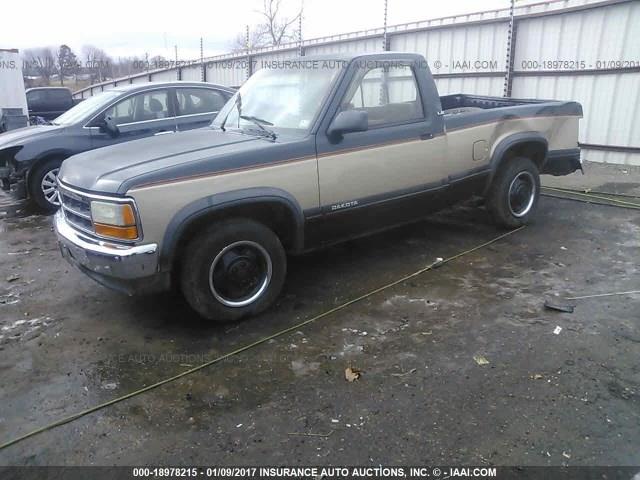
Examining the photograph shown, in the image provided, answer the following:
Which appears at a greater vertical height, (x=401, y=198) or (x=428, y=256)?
(x=401, y=198)

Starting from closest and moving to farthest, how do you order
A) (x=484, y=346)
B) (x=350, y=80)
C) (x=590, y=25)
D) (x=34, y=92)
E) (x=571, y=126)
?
(x=484, y=346) < (x=350, y=80) < (x=571, y=126) < (x=590, y=25) < (x=34, y=92)

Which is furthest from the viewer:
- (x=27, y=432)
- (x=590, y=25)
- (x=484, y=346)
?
(x=590, y=25)

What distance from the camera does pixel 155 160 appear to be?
3699mm

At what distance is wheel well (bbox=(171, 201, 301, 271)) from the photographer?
12.1 ft

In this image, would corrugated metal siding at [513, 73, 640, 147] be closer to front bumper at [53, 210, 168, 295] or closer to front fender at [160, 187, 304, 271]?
front fender at [160, 187, 304, 271]

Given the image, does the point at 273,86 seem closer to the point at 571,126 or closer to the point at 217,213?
the point at 217,213

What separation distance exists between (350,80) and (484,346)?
2456mm

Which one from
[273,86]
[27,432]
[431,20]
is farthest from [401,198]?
[431,20]

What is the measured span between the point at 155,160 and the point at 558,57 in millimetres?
9394

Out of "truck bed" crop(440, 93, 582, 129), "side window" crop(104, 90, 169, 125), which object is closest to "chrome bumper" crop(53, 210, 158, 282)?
→ "truck bed" crop(440, 93, 582, 129)

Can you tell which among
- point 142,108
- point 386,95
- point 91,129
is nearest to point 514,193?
point 386,95

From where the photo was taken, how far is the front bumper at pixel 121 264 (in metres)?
3.43

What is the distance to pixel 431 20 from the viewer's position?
12172 mm

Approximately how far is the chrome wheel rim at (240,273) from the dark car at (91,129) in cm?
443
